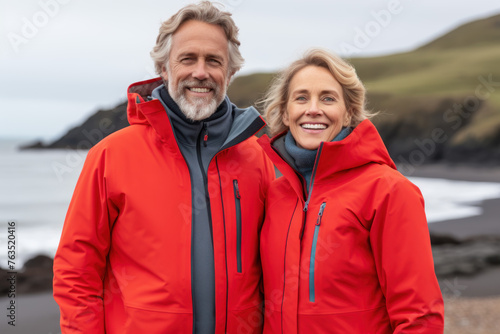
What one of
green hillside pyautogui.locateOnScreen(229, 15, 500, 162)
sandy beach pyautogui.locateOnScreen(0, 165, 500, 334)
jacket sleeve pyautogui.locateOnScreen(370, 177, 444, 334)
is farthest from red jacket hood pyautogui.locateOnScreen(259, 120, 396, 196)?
green hillside pyautogui.locateOnScreen(229, 15, 500, 162)

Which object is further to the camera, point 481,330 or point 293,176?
point 481,330

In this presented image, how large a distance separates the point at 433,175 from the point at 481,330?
27.7m

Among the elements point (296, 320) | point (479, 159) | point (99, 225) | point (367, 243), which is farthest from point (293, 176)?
point (479, 159)

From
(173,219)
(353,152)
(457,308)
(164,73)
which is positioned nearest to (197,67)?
(164,73)

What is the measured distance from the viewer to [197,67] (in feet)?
10.00

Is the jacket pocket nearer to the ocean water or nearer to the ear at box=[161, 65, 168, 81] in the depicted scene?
the ear at box=[161, 65, 168, 81]

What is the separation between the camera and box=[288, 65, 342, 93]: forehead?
9.85ft

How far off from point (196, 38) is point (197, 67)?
0.51 feet

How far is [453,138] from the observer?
38.3 metres

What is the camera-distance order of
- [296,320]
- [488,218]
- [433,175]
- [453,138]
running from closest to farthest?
[296,320] → [488,218] → [433,175] → [453,138]

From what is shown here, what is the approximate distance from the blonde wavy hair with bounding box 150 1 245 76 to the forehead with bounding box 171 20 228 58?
0.08ft

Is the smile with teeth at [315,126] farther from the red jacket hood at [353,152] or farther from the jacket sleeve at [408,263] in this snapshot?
the jacket sleeve at [408,263]

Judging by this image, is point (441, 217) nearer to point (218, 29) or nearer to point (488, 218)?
point (488, 218)

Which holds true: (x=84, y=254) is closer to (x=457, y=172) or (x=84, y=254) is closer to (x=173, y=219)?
(x=173, y=219)
